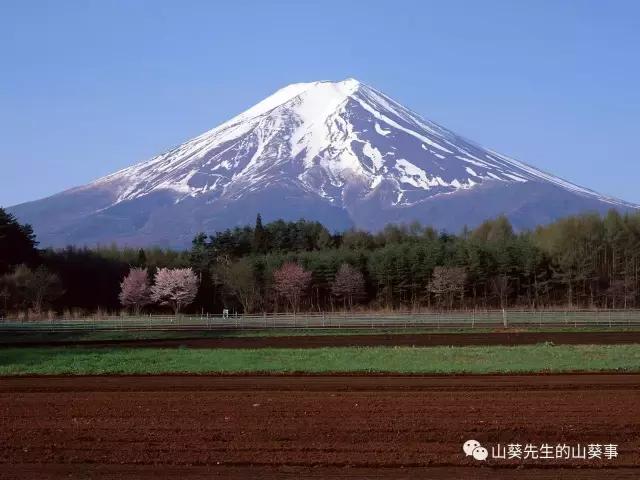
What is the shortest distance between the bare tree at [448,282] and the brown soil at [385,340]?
30.1m

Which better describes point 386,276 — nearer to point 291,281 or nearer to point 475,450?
point 291,281

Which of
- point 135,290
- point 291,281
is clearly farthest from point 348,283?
point 135,290

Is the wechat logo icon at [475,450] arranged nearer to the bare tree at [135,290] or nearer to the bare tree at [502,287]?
the bare tree at [502,287]

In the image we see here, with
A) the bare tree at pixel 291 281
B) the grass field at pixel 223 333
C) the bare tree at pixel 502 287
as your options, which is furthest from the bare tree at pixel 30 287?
the bare tree at pixel 502 287

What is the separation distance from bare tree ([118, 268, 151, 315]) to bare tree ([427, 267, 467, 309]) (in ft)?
74.1

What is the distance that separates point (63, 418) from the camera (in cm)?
1623

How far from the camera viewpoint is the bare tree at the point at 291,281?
75.6 meters

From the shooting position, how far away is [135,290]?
74688 mm

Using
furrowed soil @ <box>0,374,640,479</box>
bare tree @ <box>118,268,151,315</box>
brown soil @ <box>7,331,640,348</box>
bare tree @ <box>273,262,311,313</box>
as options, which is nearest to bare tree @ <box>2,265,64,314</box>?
bare tree @ <box>118,268,151,315</box>

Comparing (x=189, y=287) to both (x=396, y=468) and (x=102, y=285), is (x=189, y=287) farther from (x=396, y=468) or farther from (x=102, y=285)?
(x=396, y=468)

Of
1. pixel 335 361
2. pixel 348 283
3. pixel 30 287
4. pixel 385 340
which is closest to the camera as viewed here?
pixel 335 361

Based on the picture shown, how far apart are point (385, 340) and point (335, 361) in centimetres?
1237

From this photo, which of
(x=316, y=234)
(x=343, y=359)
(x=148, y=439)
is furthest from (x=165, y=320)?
(x=148, y=439)

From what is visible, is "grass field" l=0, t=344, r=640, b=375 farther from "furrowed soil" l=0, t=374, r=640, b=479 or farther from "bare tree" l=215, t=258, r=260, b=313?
"bare tree" l=215, t=258, r=260, b=313
